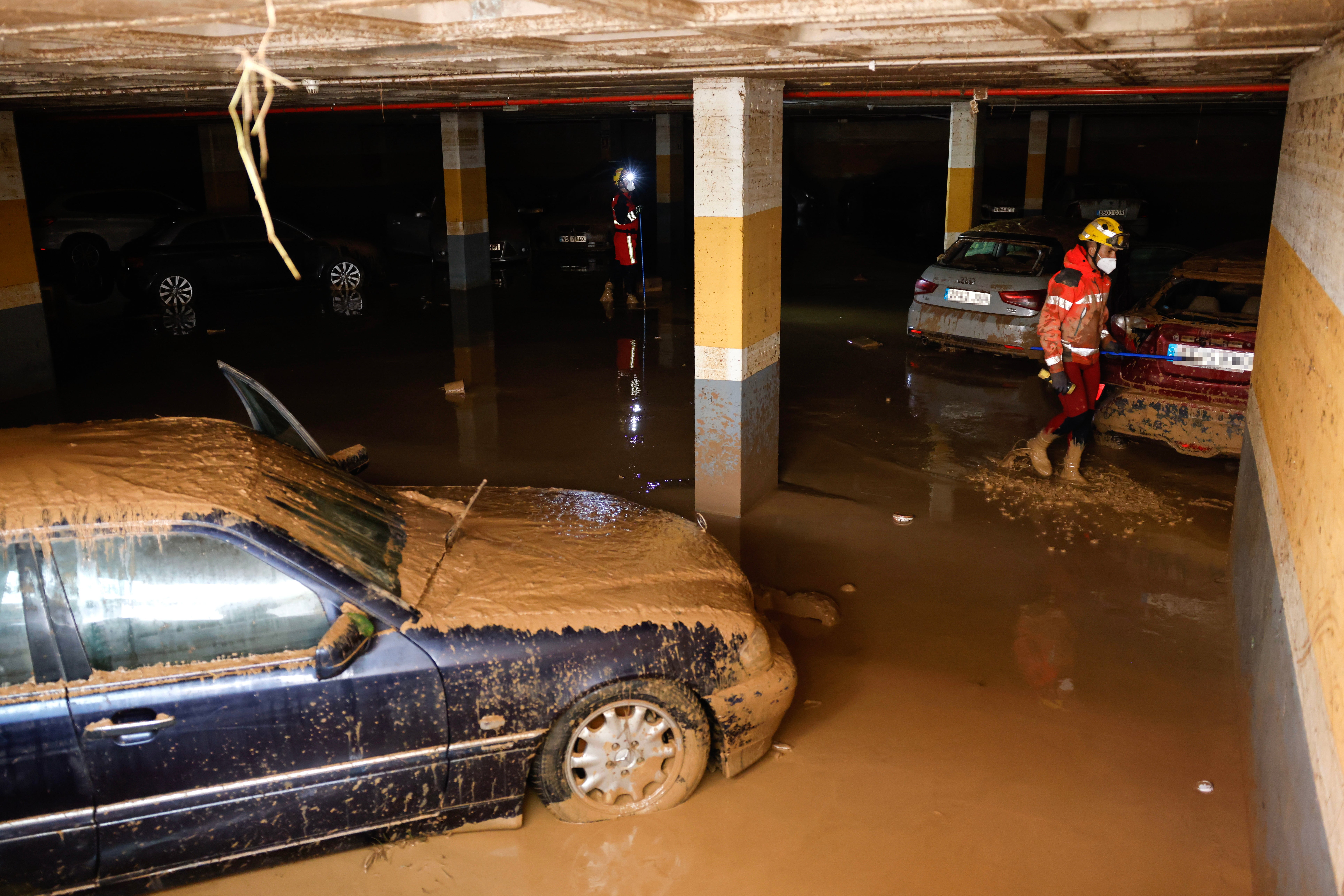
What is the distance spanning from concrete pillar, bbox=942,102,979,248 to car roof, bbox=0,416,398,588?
1114cm

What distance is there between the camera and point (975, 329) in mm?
10414

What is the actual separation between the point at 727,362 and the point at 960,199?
28.1 feet

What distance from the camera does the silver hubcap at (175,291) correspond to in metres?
13.4

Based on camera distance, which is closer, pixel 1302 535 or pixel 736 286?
pixel 1302 535

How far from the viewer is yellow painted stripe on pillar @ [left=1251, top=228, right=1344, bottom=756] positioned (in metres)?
2.53

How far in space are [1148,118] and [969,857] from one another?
73.9ft

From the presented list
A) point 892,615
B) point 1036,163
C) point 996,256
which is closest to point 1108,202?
point 1036,163

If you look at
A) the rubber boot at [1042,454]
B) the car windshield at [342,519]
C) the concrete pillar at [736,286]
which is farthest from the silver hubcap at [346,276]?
the car windshield at [342,519]

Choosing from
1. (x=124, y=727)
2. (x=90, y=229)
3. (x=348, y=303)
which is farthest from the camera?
(x=348, y=303)

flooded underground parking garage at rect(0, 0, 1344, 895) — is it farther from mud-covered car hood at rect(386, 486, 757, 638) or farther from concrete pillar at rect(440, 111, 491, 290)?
concrete pillar at rect(440, 111, 491, 290)

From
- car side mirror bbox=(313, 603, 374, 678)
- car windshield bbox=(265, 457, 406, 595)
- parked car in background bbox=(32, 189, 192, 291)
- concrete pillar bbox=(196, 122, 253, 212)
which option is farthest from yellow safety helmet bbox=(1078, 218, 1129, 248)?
concrete pillar bbox=(196, 122, 253, 212)

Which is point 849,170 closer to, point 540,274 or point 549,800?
point 540,274

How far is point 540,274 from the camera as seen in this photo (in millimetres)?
17922

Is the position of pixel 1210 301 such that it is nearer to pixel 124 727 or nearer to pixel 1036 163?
pixel 124 727
